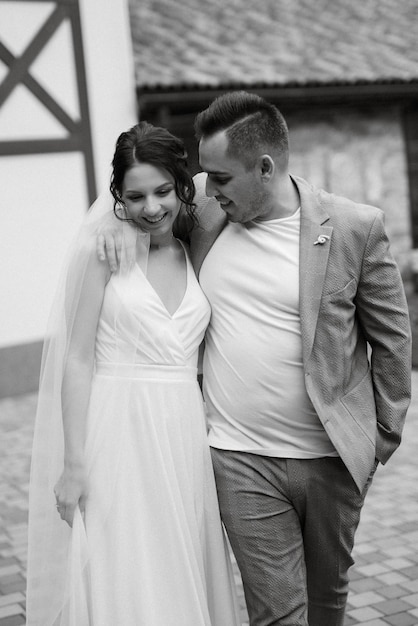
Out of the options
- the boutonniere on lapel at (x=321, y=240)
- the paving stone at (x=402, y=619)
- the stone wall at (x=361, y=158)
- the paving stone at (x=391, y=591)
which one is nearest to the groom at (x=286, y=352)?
the boutonniere on lapel at (x=321, y=240)

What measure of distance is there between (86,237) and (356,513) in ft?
3.99

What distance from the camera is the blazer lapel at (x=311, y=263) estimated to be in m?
2.68

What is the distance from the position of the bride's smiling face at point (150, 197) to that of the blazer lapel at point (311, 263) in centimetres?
40

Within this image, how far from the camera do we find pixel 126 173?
2.71 m

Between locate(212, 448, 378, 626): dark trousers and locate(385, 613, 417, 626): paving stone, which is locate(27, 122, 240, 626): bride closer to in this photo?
locate(212, 448, 378, 626): dark trousers

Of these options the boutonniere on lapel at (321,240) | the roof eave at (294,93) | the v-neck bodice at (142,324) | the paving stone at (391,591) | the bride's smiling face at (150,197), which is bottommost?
the paving stone at (391,591)

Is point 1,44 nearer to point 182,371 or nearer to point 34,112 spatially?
point 34,112

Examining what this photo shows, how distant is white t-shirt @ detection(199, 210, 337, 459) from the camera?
2725 millimetres

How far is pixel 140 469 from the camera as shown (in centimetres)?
278

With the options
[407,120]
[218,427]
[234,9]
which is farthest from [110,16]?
[218,427]

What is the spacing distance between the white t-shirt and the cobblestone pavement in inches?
54.8

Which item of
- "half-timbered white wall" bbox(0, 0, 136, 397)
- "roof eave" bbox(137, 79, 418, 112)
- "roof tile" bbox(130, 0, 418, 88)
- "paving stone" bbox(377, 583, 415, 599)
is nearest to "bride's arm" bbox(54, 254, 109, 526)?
"paving stone" bbox(377, 583, 415, 599)

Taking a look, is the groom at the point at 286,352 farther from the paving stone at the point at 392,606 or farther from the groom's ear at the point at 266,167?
the paving stone at the point at 392,606

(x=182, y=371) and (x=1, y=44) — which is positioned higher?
(x=1, y=44)
